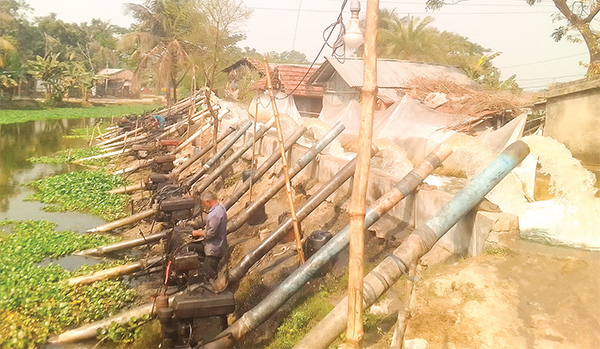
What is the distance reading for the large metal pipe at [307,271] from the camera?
6.17m

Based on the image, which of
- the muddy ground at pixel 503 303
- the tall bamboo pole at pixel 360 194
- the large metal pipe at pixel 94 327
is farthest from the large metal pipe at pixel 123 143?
the tall bamboo pole at pixel 360 194

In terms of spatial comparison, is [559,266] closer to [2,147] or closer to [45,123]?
[2,147]

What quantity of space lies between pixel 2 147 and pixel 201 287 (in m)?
26.9

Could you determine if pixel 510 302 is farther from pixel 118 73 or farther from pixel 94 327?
pixel 118 73

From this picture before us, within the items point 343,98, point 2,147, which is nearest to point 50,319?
point 343,98

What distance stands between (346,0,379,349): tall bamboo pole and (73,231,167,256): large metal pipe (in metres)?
7.21

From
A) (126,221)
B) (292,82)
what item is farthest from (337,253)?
(292,82)

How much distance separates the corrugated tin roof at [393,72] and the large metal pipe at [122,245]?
48.0ft

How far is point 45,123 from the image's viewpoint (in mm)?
39031

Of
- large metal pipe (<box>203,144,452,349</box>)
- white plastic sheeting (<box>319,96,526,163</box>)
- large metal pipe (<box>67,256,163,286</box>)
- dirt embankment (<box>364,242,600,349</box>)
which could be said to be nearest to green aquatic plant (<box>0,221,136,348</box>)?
large metal pipe (<box>67,256,163,286</box>)

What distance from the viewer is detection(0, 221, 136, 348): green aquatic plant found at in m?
7.11

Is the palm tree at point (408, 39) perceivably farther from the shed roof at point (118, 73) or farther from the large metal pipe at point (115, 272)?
the shed roof at point (118, 73)

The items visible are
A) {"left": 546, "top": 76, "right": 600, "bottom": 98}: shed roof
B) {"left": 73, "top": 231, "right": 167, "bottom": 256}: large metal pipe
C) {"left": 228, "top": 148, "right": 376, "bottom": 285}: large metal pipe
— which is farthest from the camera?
{"left": 546, "top": 76, "right": 600, "bottom": 98}: shed roof

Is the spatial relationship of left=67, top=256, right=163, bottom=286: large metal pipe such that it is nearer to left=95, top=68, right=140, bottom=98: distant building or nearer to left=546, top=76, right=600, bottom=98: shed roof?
left=546, top=76, right=600, bottom=98: shed roof
